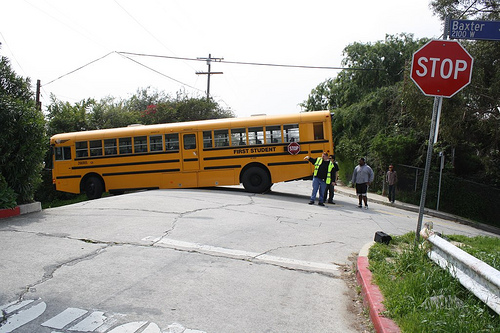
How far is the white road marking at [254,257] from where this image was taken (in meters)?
6.53

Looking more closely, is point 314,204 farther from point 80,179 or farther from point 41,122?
point 80,179

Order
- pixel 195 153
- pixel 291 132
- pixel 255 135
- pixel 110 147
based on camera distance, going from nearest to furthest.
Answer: pixel 291 132, pixel 255 135, pixel 195 153, pixel 110 147

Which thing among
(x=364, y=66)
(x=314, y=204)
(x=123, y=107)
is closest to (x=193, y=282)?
(x=314, y=204)

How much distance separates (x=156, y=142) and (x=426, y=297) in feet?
46.2

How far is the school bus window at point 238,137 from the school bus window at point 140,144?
3.57 metres

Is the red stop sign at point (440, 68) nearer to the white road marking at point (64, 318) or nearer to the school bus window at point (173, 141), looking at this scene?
the white road marking at point (64, 318)

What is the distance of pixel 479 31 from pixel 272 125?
9.53 meters

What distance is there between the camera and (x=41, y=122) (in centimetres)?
1027

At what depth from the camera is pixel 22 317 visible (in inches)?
166

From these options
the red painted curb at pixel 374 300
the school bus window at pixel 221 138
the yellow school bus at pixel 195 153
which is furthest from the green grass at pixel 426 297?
the school bus window at pixel 221 138

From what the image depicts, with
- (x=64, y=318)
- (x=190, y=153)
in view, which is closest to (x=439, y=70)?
(x=64, y=318)

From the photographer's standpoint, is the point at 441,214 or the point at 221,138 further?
the point at 441,214

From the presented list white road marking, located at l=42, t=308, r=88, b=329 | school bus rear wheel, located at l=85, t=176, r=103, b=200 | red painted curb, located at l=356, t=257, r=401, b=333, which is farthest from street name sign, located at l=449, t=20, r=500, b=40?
school bus rear wheel, located at l=85, t=176, r=103, b=200

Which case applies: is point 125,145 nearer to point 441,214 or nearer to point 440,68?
point 441,214
